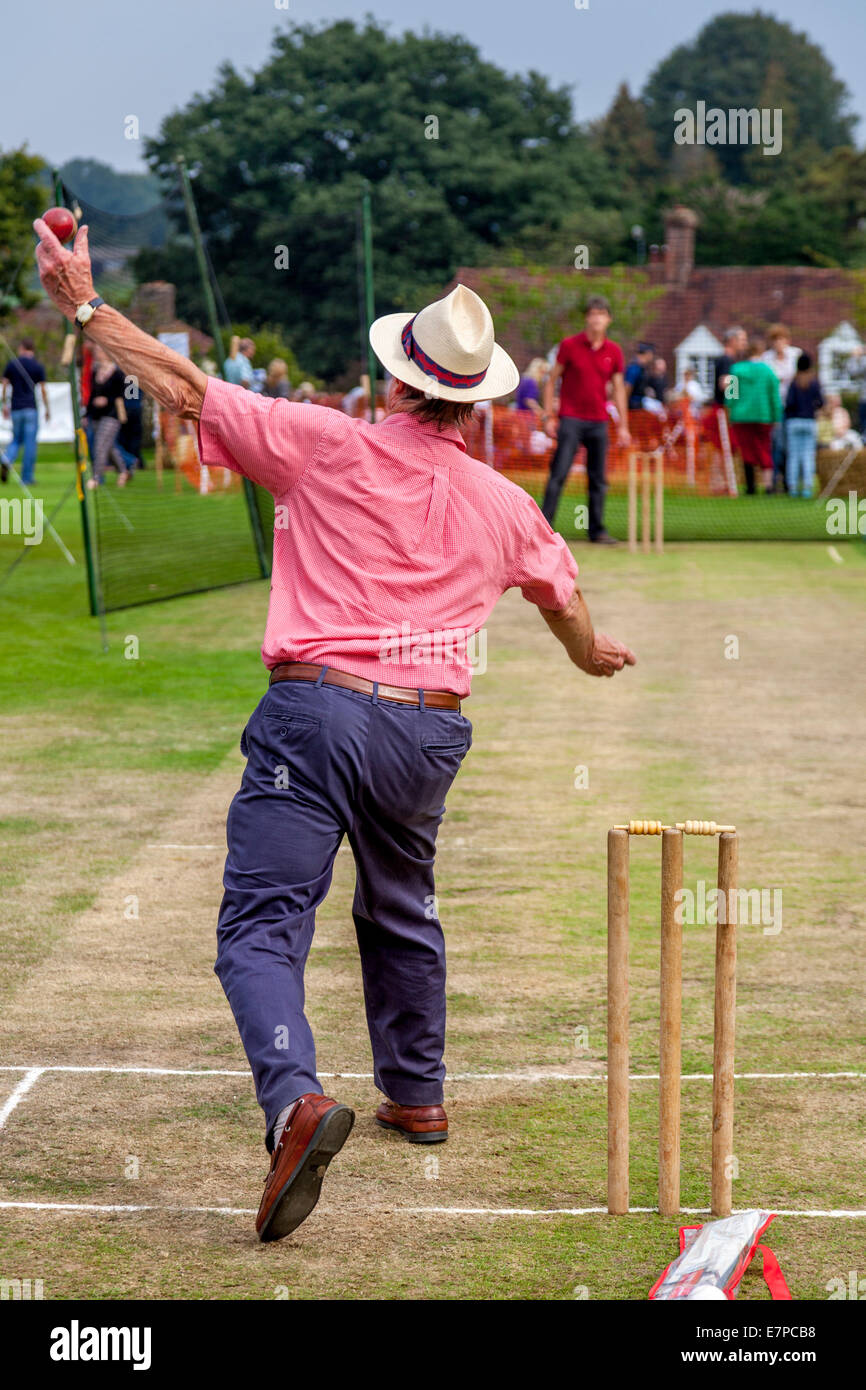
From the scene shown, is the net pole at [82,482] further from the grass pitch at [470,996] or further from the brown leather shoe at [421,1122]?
the brown leather shoe at [421,1122]

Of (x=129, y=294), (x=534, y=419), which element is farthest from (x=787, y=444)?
(x=129, y=294)

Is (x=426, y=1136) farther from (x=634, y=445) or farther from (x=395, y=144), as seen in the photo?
(x=395, y=144)

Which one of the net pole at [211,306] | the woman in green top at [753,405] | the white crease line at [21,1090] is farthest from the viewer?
the woman in green top at [753,405]

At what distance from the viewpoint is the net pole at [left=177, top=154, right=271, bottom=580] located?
15.8 m

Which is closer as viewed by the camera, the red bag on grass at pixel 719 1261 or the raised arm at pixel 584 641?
the red bag on grass at pixel 719 1261

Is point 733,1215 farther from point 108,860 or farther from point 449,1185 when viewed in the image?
point 108,860

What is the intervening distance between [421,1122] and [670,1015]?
90 centimetres

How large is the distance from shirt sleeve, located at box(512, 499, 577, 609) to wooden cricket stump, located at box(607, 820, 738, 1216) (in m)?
0.80

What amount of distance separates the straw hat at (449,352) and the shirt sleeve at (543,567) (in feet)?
1.23

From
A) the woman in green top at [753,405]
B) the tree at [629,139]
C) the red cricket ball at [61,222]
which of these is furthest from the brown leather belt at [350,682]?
the tree at [629,139]

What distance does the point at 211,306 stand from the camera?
669 inches

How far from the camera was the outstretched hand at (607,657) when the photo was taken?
16.7ft

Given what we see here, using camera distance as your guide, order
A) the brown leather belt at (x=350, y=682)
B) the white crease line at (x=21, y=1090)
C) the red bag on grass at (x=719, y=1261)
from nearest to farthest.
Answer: the red bag on grass at (x=719, y=1261) → the brown leather belt at (x=350, y=682) → the white crease line at (x=21, y=1090)
